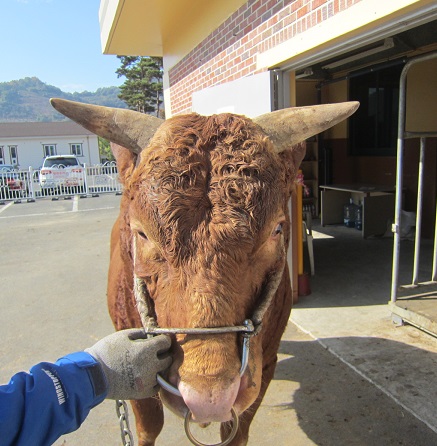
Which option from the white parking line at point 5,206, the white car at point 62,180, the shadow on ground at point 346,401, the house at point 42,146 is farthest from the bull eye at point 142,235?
the house at point 42,146

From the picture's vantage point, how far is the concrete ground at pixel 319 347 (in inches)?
117

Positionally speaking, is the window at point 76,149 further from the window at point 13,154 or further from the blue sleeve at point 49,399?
the blue sleeve at point 49,399

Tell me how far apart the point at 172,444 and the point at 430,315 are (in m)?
2.79

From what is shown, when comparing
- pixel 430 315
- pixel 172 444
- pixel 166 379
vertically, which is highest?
pixel 166 379

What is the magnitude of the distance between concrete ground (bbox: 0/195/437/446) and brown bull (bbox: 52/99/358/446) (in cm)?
178

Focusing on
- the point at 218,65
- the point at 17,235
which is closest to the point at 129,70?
the point at 17,235

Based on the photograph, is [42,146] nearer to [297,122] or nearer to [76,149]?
[76,149]

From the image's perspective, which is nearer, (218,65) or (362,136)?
(218,65)

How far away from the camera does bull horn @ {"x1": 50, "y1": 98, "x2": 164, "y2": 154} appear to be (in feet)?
6.49

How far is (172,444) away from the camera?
287 cm

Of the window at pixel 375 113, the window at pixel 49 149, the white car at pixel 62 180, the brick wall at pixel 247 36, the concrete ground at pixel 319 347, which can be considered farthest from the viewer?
the window at pixel 49 149

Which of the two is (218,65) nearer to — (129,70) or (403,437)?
(403,437)

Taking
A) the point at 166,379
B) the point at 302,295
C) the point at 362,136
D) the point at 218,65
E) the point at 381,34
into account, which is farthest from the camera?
the point at 362,136

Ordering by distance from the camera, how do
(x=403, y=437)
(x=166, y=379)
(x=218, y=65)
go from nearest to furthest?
(x=166, y=379) < (x=403, y=437) < (x=218, y=65)
